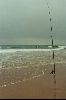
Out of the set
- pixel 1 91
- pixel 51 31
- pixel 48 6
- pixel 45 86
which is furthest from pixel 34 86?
pixel 48 6

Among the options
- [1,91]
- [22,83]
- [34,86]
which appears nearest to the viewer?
[1,91]

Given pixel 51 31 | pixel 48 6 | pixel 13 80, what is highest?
pixel 48 6

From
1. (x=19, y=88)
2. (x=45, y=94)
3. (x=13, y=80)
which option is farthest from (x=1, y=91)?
(x=13, y=80)

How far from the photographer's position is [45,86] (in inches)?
464

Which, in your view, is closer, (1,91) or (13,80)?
(1,91)

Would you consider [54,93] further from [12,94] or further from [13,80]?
[13,80]

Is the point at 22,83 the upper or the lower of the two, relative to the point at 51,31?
lower

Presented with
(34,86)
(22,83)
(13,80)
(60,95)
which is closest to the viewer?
(60,95)

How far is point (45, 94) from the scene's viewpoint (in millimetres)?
10000

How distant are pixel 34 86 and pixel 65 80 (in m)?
2.22

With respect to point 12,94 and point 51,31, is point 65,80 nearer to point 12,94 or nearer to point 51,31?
point 51,31

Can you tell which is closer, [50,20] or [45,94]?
[45,94]

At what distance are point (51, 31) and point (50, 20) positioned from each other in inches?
19.3

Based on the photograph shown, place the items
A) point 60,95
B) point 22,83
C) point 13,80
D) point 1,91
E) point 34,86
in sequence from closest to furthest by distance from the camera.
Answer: point 60,95
point 1,91
point 34,86
point 22,83
point 13,80
